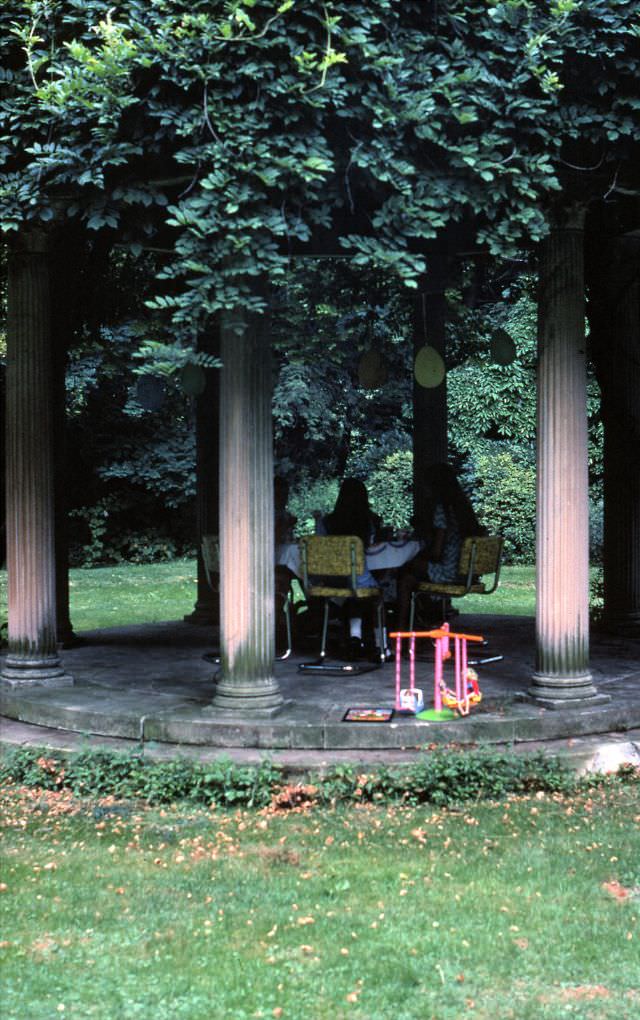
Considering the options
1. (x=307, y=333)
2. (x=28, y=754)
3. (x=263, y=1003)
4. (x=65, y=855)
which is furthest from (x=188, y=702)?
(x=307, y=333)

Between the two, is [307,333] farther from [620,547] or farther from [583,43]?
[583,43]

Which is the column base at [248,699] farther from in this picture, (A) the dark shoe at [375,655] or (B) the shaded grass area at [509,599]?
(B) the shaded grass area at [509,599]

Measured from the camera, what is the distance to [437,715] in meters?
7.07

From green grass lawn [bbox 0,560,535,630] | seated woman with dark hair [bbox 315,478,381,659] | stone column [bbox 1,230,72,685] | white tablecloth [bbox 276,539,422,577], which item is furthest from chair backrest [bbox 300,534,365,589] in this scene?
green grass lawn [bbox 0,560,535,630]

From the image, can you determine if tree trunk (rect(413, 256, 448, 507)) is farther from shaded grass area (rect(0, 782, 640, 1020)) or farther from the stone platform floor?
shaded grass area (rect(0, 782, 640, 1020))

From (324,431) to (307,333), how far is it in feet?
11.0


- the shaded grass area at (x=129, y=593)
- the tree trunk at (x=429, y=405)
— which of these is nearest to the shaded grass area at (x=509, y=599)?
the tree trunk at (x=429, y=405)

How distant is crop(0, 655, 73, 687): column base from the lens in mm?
8222

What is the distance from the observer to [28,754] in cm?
700

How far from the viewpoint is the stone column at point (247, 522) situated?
6973 millimetres

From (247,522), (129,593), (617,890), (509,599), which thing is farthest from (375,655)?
(129,593)

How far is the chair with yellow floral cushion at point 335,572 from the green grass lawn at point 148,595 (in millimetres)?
6007

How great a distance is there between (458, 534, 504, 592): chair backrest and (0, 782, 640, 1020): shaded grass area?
276cm

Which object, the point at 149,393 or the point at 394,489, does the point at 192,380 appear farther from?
the point at 394,489
